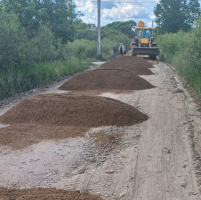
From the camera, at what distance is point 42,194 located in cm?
404

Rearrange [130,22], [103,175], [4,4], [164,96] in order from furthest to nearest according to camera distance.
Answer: [130,22], [4,4], [164,96], [103,175]

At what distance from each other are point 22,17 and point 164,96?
34.3ft

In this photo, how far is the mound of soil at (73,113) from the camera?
25.1 ft

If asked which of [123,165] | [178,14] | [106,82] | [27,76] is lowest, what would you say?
[123,165]

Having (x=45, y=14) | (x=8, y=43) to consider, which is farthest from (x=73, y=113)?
(x=45, y=14)

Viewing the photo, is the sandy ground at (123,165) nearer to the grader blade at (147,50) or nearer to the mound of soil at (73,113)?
the mound of soil at (73,113)

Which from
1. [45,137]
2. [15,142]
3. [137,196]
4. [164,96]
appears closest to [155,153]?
[137,196]

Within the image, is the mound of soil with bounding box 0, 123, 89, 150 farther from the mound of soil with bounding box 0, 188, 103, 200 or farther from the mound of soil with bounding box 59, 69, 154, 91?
the mound of soil with bounding box 59, 69, 154, 91

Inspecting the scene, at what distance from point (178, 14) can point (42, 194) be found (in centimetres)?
5340

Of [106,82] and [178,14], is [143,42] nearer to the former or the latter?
[106,82]

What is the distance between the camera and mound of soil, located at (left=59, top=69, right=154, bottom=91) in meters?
12.9

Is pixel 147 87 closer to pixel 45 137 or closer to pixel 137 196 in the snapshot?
pixel 45 137

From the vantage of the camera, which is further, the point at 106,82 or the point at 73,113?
the point at 106,82

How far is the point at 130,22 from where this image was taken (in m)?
77.2
